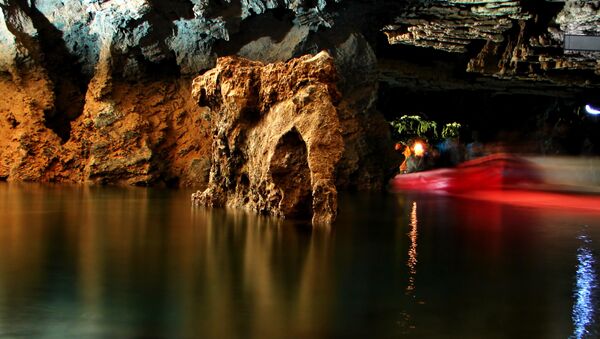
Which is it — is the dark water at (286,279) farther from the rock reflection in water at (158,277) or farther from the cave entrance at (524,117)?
the cave entrance at (524,117)

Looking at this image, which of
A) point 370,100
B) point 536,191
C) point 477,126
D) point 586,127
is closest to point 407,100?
point 477,126

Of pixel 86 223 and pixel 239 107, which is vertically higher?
pixel 239 107

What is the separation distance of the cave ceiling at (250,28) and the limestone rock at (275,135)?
16.8ft

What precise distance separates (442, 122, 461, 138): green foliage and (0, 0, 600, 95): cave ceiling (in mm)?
15195

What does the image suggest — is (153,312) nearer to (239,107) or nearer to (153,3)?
(239,107)

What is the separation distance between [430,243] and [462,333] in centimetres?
249

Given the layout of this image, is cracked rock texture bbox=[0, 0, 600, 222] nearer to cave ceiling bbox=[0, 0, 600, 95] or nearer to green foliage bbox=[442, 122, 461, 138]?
cave ceiling bbox=[0, 0, 600, 95]

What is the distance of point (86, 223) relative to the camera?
5.45 metres

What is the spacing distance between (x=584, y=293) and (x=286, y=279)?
157 cm

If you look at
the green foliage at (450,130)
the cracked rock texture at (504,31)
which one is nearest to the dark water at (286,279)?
the cracked rock texture at (504,31)

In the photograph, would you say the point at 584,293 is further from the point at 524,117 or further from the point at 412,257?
the point at 524,117

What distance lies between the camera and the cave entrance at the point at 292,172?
657 cm

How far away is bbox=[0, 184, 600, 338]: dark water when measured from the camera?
2461 mm

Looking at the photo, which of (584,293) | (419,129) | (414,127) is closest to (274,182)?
(584,293)
